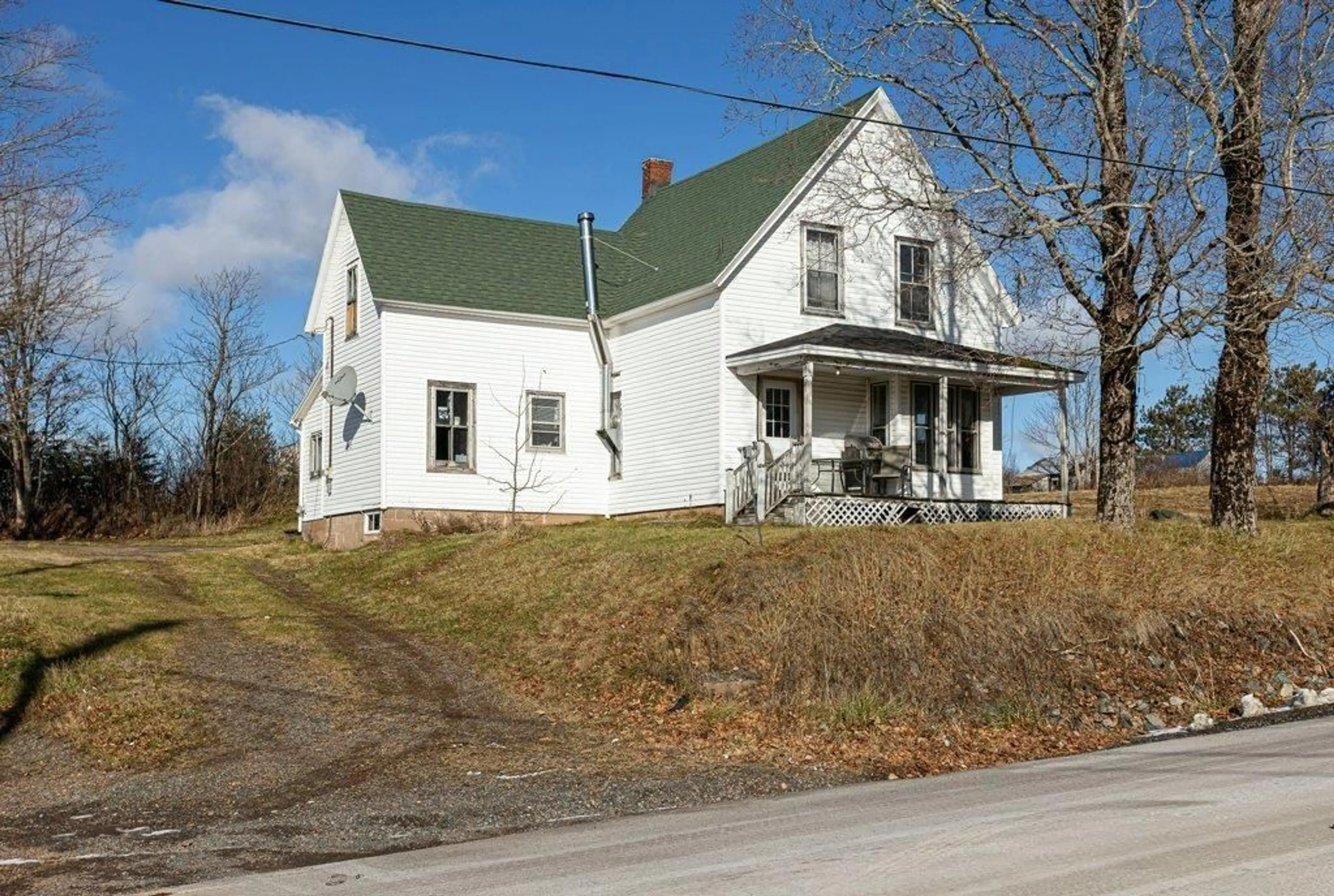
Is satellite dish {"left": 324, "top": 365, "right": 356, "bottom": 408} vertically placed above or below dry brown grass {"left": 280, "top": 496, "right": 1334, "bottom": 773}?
above

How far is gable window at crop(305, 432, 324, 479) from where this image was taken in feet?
98.1

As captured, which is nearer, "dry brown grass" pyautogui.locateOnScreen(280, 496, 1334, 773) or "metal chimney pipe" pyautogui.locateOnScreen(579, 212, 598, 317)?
"dry brown grass" pyautogui.locateOnScreen(280, 496, 1334, 773)

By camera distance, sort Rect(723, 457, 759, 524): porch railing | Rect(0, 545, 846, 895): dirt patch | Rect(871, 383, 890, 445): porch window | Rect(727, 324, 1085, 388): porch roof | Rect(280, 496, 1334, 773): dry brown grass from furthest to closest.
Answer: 1. Rect(871, 383, 890, 445): porch window
2. Rect(727, 324, 1085, 388): porch roof
3. Rect(723, 457, 759, 524): porch railing
4. Rect(280, 496, 1334, 773): dry brown grass
5. Rect(0, 545, 846, 895): dirt patch

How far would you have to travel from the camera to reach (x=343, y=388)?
27406 millimetres

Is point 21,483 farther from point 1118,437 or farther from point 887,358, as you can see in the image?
point 1118,437

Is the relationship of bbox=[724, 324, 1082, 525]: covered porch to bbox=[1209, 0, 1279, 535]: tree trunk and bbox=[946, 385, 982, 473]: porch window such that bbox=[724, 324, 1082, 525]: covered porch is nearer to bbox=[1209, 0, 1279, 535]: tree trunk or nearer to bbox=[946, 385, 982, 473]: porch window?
bbox=[946, 385, 982, 473]: porch window

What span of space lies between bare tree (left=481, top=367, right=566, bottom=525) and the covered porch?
456 centimetres

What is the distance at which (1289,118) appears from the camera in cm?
1972

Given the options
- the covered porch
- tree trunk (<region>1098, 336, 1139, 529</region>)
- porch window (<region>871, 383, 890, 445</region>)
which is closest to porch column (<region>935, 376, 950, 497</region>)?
the covered porch

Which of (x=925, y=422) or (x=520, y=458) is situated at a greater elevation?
(x=925, y=422)

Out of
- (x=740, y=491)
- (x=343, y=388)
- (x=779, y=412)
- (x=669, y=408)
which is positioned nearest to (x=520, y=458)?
(x=669, y=408)

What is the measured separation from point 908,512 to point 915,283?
18.2ft

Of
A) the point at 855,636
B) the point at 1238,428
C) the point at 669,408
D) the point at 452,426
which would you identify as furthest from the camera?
the point at 452,426

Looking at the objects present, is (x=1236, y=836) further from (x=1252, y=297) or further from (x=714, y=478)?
(x=714, y=478)
